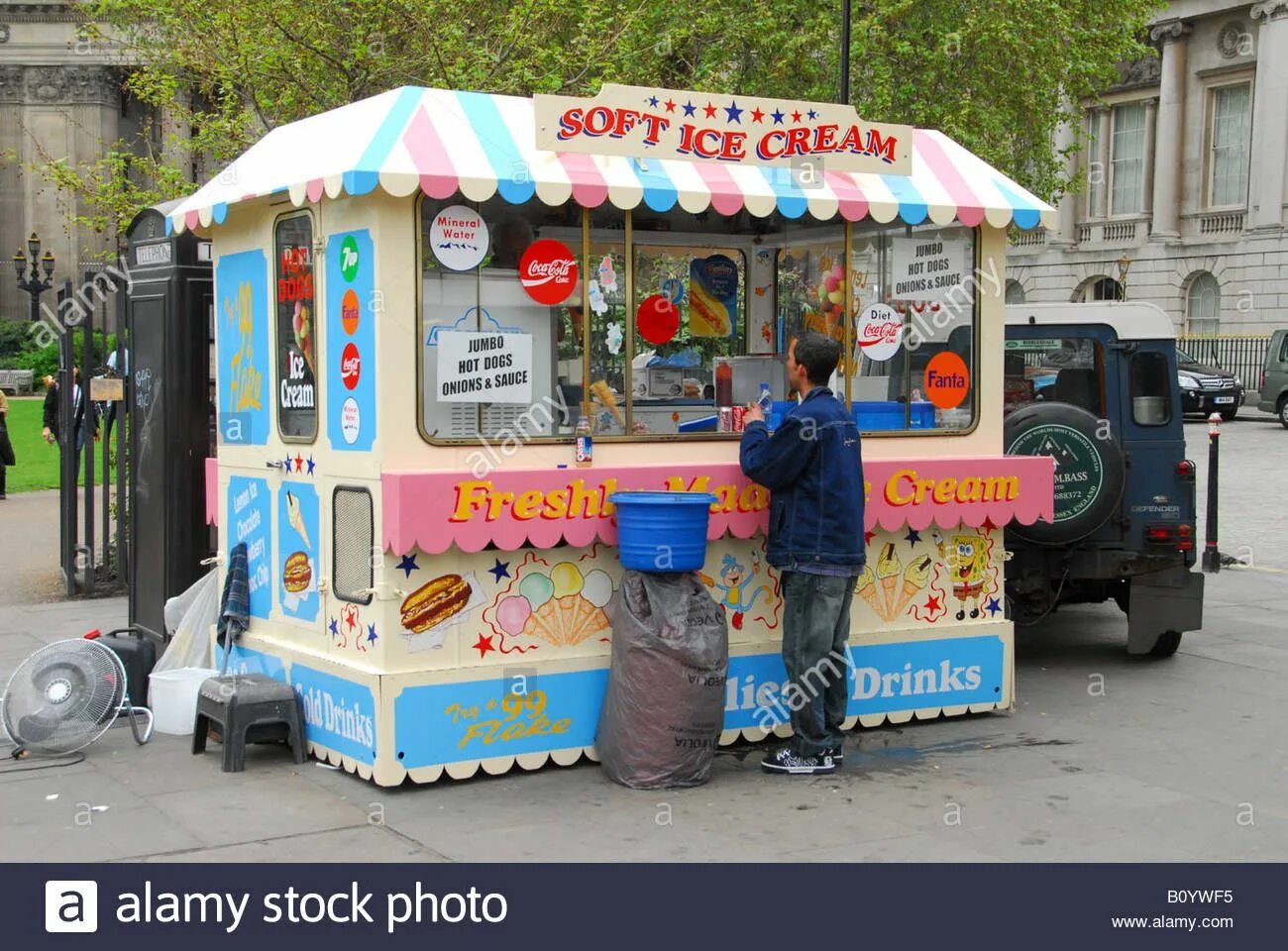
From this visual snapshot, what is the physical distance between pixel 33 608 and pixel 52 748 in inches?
202

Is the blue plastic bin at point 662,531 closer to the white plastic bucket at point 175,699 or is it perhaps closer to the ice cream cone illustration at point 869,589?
the ice cream cone illustration at point 869,589

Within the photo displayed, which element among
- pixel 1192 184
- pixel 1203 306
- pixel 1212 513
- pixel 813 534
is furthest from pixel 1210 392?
pixel 813 534

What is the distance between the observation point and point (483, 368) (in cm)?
708

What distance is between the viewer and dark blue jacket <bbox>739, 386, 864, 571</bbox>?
7.02 metres

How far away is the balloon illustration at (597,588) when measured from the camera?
7.26 m

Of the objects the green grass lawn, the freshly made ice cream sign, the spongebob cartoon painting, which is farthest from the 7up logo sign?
the green grass lawn

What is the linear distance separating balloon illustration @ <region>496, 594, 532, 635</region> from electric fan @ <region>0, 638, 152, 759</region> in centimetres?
210

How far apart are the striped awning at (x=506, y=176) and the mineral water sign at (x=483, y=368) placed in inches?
27.4

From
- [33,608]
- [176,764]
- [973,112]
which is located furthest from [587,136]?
[973,112]

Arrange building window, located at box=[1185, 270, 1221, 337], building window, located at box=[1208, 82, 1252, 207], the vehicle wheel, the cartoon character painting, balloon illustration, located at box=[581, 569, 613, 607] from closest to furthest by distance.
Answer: balloon illustration, located at box=[581, 569, 613, 607], the cartoon character painting, the vehicle wheel, building window, located at box=[1208, 82, 1252, 207], building window, located at box=[1185, 270, 1221, 337]

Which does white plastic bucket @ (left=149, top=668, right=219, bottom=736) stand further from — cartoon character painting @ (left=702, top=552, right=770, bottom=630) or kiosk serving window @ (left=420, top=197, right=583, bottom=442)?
cartoon character painting @ (left=702, top=552, right=770, bottom=630)

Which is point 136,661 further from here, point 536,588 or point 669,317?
point 669,317

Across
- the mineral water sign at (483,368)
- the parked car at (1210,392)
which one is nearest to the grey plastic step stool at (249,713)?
the mineral water sign at (483,368)

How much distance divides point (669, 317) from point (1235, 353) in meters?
37.4
